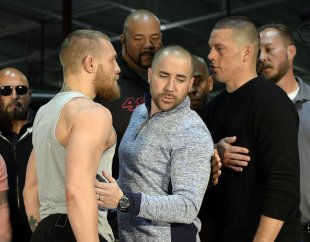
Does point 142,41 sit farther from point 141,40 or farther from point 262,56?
point 262,56

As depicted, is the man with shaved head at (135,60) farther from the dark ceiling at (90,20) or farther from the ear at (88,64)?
the dark ceiling at (90,20)

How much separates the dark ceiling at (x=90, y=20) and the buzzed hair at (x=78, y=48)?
3928 millimetres

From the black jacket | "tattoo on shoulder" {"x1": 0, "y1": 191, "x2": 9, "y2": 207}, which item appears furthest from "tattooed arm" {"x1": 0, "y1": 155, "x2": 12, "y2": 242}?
the black jacket

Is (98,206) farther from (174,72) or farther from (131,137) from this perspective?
(174,72)

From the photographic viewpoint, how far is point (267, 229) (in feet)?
7.80

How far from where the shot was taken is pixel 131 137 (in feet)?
7.93

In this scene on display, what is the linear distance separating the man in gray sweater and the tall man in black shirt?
27cm

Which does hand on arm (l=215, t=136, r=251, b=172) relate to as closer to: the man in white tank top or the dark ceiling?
the man in white tank top

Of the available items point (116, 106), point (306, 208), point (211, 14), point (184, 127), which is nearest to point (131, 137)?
point (184, 127)

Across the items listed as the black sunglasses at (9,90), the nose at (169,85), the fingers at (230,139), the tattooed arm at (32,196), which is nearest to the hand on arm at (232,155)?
the fingers at (230,139)

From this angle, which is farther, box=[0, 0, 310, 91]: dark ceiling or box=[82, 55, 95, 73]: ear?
box=[0, 0, 310, 91]: dark ceiling

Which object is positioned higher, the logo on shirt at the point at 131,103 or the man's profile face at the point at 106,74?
the man's profile face at the point at 106,74

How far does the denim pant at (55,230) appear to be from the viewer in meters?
2.12

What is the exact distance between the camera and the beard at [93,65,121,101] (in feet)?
7.52
